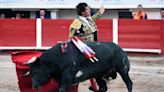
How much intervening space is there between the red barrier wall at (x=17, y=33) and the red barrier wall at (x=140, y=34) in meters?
2.34

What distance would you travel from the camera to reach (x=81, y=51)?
5727 millimetres

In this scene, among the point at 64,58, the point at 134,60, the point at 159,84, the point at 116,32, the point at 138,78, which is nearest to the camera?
the point at 64,58

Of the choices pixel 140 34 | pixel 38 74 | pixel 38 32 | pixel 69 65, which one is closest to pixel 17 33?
pixel 38 32

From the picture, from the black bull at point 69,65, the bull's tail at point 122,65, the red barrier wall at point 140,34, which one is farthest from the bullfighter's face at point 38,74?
the red barrier wall at point 140,34

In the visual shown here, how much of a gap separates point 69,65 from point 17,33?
28.1 ft

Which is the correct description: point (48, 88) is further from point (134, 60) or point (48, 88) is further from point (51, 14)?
point (51, 14)

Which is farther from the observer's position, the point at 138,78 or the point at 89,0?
the point at 89,0

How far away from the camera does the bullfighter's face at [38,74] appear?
221 inches

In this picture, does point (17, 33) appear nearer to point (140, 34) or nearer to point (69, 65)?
point (140, 34)

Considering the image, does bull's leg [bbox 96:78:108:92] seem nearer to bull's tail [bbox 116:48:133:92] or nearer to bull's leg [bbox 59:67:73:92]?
bull's tail [bbox 116:48:133:92]

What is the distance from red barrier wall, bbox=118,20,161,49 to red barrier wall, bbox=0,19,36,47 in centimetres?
234

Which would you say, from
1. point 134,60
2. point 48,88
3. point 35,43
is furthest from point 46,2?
point 48,88

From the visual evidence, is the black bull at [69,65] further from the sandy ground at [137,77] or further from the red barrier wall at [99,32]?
the red barrier wall at [99,32]

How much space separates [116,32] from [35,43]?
7.12ft
